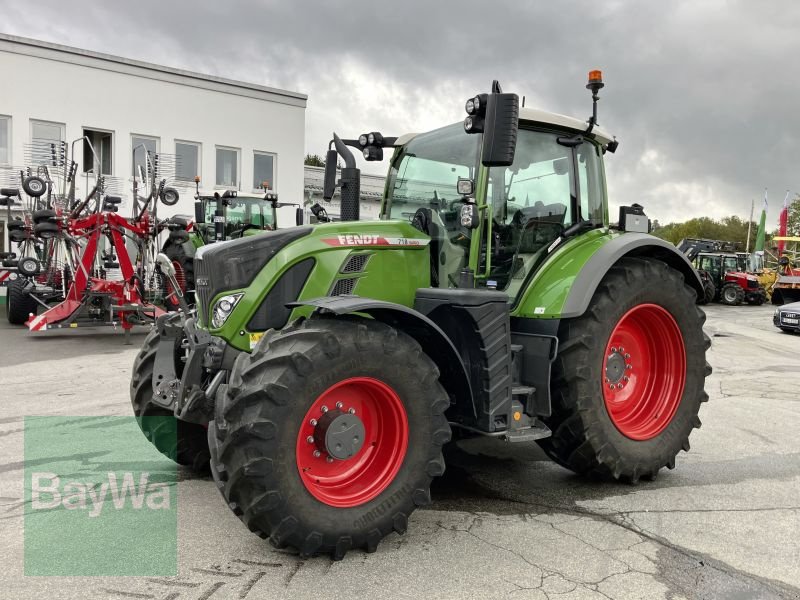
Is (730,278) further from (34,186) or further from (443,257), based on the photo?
(443,257)

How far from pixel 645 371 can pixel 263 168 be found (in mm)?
17317

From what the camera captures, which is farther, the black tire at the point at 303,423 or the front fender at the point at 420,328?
the front fender at the point at 420,328

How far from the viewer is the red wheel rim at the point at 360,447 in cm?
322

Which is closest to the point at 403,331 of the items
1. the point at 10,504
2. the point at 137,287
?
the point at 10,504

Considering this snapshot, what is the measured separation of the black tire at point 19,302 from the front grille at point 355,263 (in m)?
11.0

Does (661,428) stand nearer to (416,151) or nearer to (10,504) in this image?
(416,151)

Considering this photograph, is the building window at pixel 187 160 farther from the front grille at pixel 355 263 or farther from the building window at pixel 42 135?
the front grille at pixel 355 263

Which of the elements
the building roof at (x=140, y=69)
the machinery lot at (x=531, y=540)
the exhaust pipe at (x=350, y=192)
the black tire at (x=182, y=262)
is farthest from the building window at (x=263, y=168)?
the exhaust pipe at (x=350, y=192)

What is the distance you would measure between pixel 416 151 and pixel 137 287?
26.6 ft

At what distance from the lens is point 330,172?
16.1ft

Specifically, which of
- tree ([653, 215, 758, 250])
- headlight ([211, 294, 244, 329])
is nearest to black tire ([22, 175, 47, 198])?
headlight ([211, 294, 244, 329])

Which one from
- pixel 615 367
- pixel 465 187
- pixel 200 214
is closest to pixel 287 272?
pixel 465 187

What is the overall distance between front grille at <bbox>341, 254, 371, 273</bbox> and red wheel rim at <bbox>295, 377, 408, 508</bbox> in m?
0.71

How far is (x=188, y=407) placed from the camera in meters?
3.50
